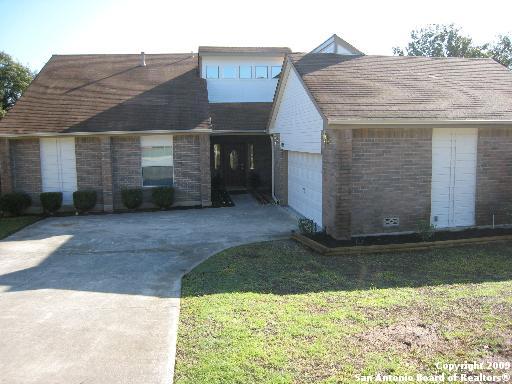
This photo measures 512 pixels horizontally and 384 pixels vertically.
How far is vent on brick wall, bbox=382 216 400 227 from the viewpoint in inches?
470

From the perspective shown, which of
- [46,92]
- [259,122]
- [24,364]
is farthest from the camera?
[259,122]

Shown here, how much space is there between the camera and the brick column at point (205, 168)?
1816 centimetres

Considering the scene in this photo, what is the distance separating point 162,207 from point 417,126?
33.4ft

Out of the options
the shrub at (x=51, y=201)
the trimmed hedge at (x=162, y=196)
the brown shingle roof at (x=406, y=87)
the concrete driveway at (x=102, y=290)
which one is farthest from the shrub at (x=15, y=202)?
the brown shingle roof at (x=406, y=87)

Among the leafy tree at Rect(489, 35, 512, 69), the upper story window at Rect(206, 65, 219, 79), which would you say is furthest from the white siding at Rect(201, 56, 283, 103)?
the leafy tree at Rect(489, 35, 512, 69)

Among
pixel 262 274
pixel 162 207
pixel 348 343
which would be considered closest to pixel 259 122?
pixel 162 207

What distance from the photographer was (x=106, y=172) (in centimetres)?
1764

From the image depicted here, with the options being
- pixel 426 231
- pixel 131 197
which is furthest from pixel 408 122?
pixel 131 197

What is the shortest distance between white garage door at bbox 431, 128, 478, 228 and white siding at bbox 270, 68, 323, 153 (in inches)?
124

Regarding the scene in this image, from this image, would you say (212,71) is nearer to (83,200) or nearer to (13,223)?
(83,200)

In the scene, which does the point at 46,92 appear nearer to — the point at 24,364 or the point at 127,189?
the point at 127,189

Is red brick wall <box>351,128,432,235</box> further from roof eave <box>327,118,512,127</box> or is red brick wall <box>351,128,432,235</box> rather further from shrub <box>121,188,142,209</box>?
shrub <box>121,188,142,209</box>

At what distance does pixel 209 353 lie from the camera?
5.65m

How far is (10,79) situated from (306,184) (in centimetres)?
3084
